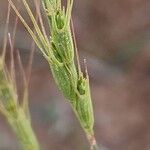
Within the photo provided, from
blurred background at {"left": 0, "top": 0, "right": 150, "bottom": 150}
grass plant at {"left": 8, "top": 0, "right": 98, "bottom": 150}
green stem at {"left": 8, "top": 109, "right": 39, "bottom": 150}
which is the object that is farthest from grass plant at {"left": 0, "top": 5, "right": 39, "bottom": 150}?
blurred background at {"left": 0, "top": 0, "right": 150, "bottom": 150}

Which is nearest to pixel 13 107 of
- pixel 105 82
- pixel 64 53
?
pixel 64 53

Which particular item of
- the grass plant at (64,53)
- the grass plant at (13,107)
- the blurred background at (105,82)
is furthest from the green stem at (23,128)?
the blurred background at (105,82)

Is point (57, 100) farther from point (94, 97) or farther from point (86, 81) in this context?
point (86, 81)

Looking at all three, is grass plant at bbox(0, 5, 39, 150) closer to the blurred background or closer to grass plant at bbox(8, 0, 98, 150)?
grass plant at bbox(8, 0, 98, 150)

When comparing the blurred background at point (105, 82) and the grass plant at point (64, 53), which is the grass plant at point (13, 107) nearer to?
the grass plant at point (64, 53)

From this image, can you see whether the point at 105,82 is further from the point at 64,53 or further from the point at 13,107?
the point at 64,53

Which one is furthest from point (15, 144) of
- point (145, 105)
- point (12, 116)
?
point (12, 116)
